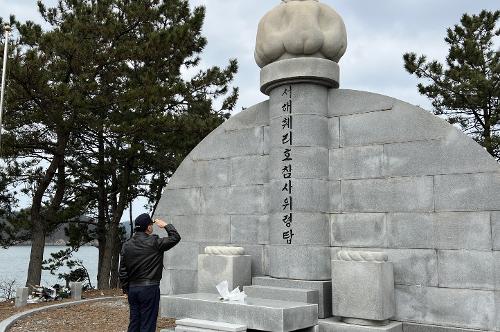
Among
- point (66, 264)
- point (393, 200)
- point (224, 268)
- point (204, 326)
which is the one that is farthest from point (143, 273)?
point (66, 264)

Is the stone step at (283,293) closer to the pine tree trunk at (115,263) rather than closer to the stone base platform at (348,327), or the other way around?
the stone base platform at (348,327)

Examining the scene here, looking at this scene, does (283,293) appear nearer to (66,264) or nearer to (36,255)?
(36,255)

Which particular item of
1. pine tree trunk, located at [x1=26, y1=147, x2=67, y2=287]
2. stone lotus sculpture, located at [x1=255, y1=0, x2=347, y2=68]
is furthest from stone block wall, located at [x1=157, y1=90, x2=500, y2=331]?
pine tree trunk, located at [x1=26, y1=147, x2=67, y2=287]

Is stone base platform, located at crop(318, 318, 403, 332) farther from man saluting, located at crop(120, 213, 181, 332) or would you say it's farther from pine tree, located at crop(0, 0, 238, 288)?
pine tree, located at crop(0, 0, 238, 288)

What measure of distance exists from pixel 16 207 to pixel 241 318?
55.0 ft

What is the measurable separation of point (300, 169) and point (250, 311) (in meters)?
2.41

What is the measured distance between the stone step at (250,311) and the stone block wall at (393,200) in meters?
1.05

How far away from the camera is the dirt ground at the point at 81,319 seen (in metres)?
8.54

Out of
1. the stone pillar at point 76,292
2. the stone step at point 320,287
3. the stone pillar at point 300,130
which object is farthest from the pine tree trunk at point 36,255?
the stone step at point 320,287

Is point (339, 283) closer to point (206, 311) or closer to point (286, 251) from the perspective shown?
point (286, 251)

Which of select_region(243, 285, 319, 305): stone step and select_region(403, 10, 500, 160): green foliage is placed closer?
select_region(243, 285, 319, 305): stone step

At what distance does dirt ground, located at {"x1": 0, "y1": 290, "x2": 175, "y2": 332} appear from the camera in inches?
336

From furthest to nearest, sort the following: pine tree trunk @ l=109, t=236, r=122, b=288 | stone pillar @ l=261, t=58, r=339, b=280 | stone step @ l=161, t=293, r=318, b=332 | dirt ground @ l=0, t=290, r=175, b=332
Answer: pine tree trunk @ l=109, t=236, r=122, b=288 < dirt ground @ l=0, t=290, r=175, b=332 < stone pillar @ l=261, t=58, r=339, b=280 < stone step @ l=161, t=293, r=318, b=332

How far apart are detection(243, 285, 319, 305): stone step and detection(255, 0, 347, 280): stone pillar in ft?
0.99
